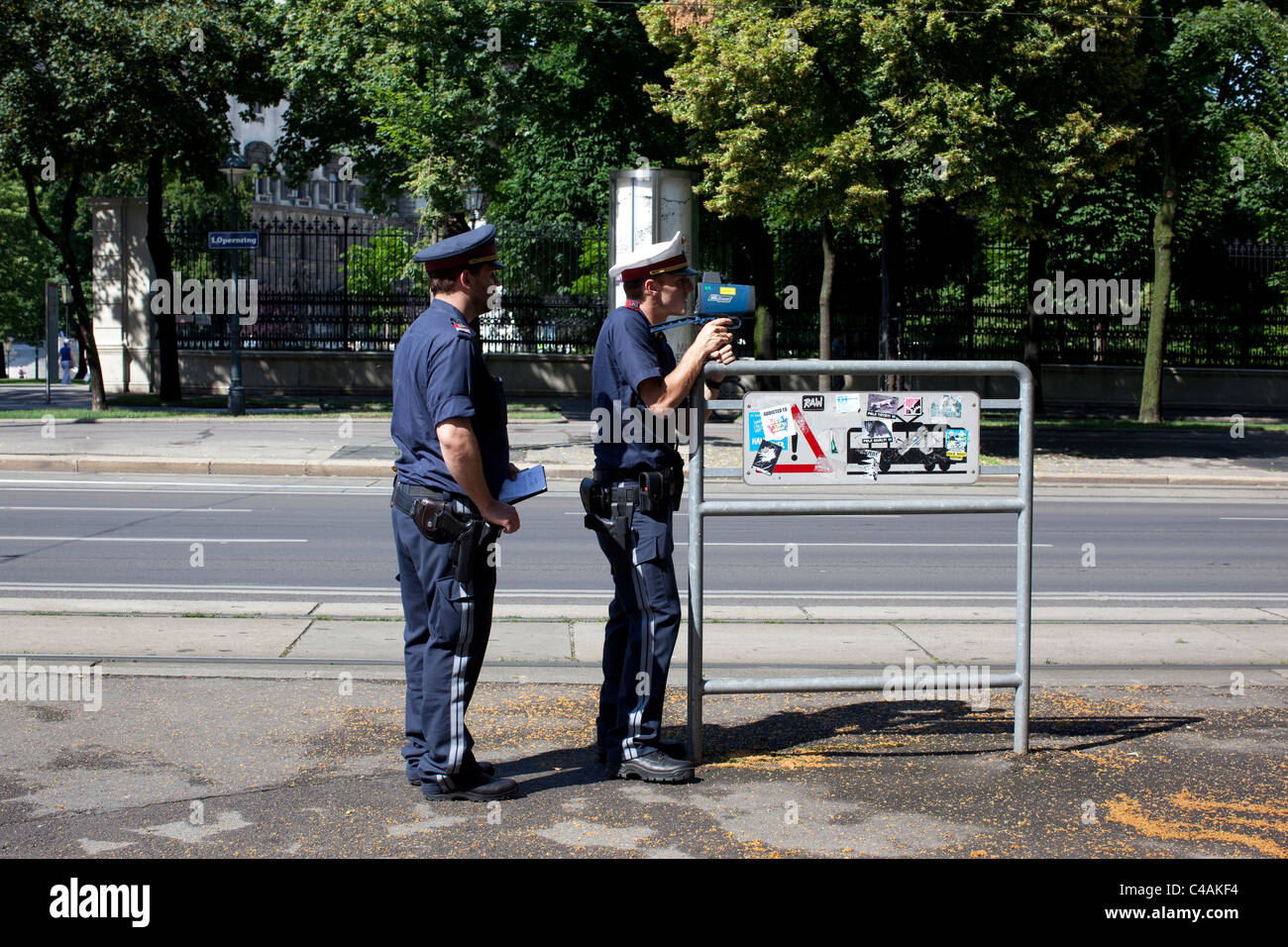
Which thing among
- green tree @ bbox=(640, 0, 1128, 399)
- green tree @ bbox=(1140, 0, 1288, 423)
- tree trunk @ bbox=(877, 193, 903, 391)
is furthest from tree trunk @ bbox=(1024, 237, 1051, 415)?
green tree @ bbox=(640, 0, 1128, 399)

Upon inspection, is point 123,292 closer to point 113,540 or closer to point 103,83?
point 103,83

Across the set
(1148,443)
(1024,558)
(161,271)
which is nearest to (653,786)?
(1024,558)

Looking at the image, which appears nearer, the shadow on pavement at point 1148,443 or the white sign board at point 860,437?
the white sign board at point 860,437

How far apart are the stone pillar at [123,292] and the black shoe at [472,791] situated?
25.8 meters

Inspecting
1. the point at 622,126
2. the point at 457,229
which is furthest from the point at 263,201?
the point at 457,229

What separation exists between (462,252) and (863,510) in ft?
6.07

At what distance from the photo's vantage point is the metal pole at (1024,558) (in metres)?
5.04

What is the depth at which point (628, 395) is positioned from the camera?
4797 millimetres

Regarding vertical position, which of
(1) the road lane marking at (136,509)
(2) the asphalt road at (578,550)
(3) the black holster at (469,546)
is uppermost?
(3) the black holster at (469,546)

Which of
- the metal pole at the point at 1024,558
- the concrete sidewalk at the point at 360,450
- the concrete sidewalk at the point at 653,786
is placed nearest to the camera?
the concrete sidewalk at the point at 653,786

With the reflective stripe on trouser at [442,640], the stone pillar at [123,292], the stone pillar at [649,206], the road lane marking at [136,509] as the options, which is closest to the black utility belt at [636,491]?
the reflective stripe on trouser at [442,640]

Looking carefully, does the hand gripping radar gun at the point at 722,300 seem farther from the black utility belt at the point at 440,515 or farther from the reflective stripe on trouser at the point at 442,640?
the reflective stripe on trouser at the point at 442,640
